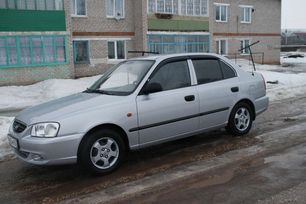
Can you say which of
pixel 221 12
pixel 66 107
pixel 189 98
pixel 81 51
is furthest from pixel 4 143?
pixel 221 12

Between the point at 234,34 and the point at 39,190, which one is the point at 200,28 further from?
the point at 39,190

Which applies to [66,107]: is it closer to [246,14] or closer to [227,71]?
[227,71]

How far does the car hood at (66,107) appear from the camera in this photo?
5.25m

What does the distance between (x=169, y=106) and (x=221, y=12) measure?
1116 inches

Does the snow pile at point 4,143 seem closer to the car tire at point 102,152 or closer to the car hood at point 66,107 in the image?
the car hood at point 66,107

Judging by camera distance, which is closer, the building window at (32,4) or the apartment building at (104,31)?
the building window at (32,4)

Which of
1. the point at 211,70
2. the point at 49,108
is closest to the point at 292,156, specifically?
the point at 211,70

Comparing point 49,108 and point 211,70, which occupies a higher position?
point 211,70

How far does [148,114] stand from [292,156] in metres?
2.31

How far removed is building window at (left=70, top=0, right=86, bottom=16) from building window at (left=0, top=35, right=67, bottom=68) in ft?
8.03

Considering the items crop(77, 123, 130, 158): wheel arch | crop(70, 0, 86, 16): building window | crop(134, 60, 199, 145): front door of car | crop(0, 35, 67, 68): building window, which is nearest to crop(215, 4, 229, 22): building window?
crop(70, 0, 86, 16): building window

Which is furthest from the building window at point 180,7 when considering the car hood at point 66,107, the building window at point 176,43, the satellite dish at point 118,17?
the car hood at point 66,107

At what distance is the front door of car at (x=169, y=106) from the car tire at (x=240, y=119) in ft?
3.30

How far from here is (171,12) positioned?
27.5 meters
